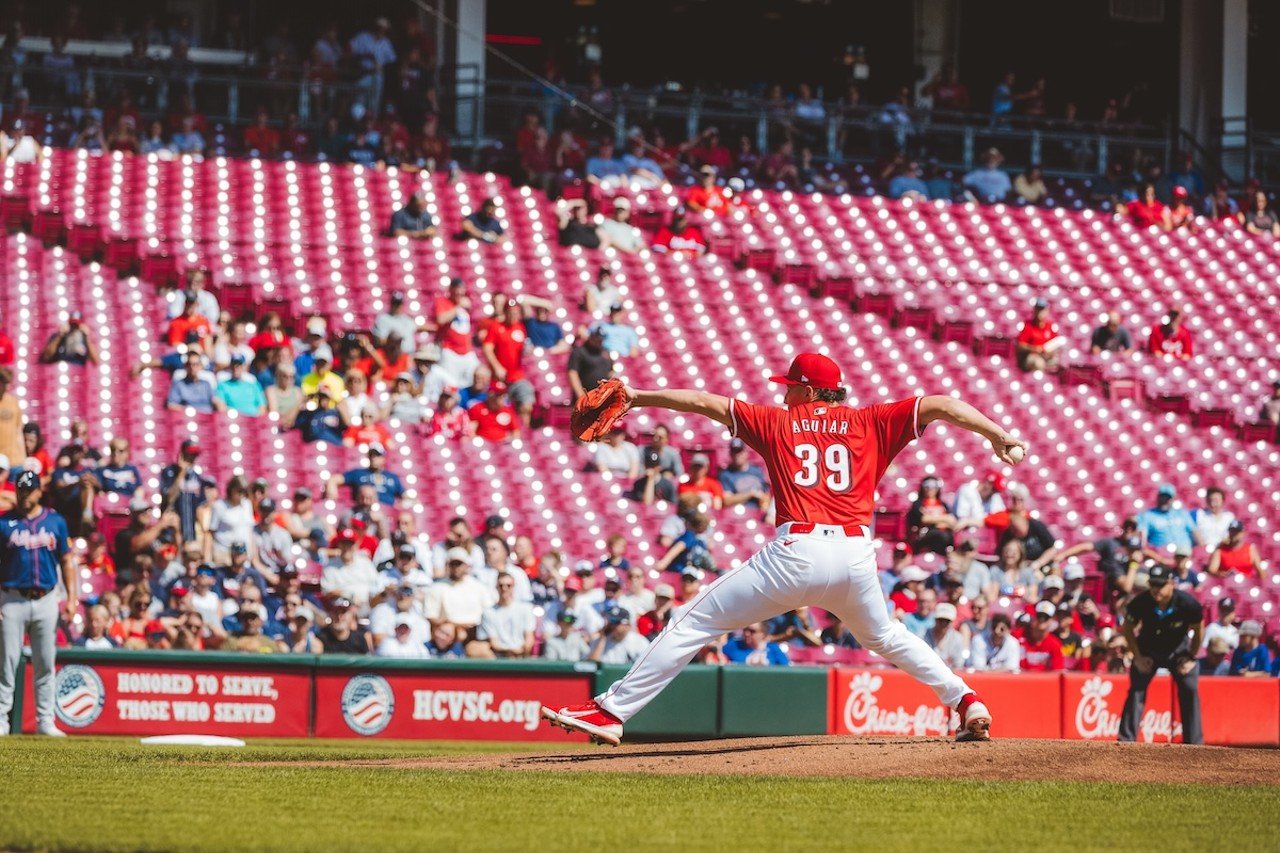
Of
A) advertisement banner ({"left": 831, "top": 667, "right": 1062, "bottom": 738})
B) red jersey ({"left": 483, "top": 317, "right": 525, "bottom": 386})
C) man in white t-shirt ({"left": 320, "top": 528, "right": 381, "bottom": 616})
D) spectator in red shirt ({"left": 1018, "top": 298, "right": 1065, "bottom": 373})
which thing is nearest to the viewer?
advertisement banner ({"left": 831, "top": 667, "right": 1062, "bottom": 738})

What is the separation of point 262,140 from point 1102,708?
41.7 feet

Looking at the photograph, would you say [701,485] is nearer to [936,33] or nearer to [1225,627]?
[1225,627]

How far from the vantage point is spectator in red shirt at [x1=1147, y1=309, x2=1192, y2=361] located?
22188 mm

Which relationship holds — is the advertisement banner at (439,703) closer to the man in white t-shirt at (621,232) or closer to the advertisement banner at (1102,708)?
the advertisement banner at (1102,708)

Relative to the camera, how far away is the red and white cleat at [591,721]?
841 centimetres

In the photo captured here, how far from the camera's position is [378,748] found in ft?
39.3

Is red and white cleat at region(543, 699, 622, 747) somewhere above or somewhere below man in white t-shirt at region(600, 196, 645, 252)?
below

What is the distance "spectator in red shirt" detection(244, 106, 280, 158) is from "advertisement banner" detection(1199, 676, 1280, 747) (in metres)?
12.9

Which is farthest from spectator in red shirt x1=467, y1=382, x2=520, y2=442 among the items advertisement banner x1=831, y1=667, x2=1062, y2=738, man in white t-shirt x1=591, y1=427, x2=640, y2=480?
advertisement banner x1=831, y1=667, x2=1062, y2=738

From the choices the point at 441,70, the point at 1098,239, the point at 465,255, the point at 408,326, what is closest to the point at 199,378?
the point at 408,326

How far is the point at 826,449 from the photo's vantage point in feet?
27.7

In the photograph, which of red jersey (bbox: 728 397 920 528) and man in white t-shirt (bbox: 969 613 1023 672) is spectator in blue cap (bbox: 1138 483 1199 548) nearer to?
man in white t-shirt (bbox: 969 613 1023 672)

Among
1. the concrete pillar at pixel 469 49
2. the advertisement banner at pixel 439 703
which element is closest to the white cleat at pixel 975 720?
the advertisement banner at pixel 439 703

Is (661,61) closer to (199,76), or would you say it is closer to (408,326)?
(199,76)
